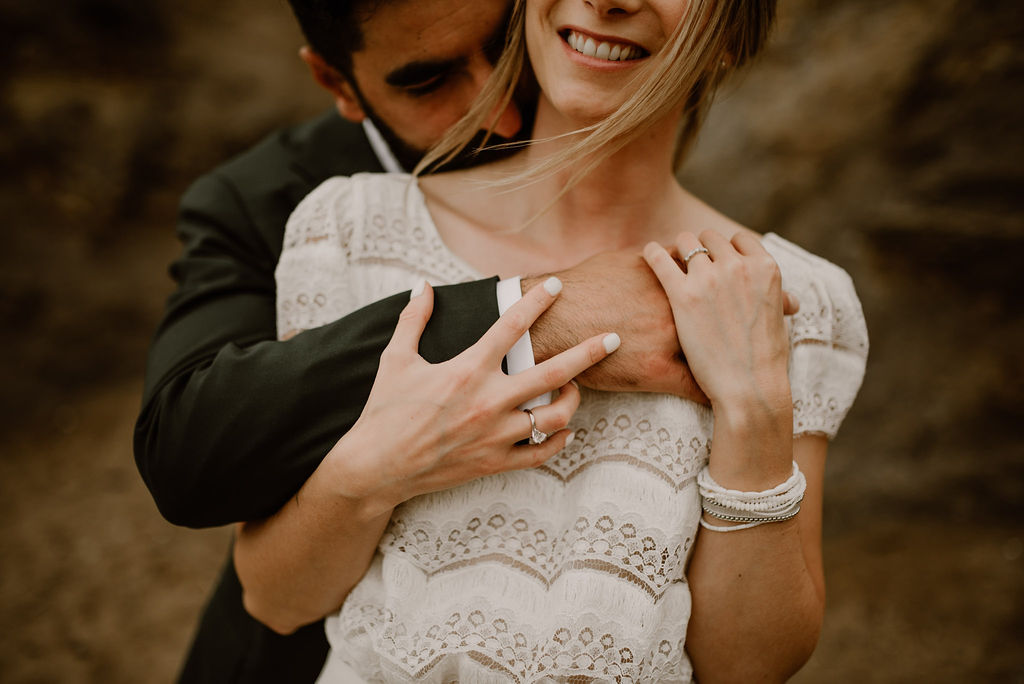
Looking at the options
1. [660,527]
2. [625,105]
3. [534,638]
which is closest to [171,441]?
[534,638]

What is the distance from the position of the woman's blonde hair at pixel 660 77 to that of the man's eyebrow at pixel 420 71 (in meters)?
0.13

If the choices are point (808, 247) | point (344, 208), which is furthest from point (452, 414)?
point (808, 247)

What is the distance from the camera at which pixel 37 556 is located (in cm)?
311

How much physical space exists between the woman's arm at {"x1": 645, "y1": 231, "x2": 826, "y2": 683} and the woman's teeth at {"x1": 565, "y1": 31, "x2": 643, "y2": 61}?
314 mm

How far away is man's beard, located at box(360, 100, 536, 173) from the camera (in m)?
1.51

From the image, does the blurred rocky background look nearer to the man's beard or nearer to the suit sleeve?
the man's beard

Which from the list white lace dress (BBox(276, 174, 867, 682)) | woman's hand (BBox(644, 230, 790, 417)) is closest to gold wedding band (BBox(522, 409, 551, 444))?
white lace dress (BBox(276, 174, 867, 682))

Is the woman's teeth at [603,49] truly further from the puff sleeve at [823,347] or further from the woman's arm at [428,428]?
the puff sleeve at [823,347]

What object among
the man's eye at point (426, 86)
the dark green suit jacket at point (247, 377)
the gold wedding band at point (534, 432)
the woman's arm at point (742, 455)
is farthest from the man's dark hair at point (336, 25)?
the gold wedding band at point (534, 432)

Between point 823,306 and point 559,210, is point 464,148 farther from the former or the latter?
point 823,306

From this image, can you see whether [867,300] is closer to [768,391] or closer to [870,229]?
[870,229]

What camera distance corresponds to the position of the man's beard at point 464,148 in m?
1.51

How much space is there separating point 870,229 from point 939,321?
0.47 m

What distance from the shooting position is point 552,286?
112 cm
